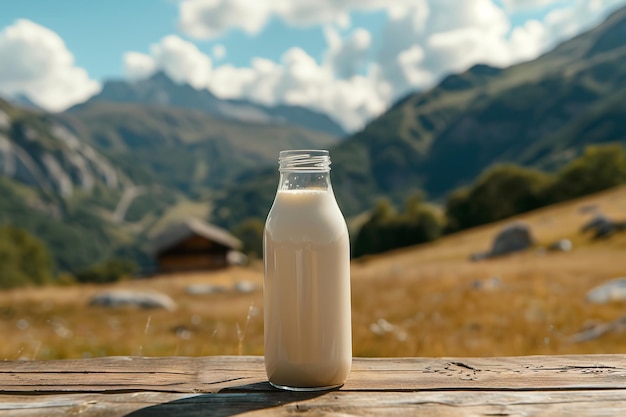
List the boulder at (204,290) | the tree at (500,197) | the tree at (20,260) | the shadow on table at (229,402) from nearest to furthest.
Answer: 1. the shadow on table at (229,402)
2. the boulder at (204,290)
3. the tree at (500,197)
4. the tree at (20,260)

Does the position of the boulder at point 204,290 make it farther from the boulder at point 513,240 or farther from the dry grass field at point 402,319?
the boulder at point 513,240

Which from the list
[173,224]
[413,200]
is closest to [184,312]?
[173,224]

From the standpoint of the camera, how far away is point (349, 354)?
7.79 feet

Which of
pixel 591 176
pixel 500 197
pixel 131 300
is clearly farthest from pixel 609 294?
pixel 591 176

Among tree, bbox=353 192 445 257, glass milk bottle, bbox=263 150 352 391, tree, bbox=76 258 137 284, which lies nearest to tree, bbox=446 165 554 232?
tree, bbox=353 192 445 257

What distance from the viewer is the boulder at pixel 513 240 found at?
32.2 m

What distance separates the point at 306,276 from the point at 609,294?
486 inches

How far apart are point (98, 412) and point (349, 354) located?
0.91 meters

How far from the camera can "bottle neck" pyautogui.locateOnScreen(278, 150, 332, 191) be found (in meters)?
2.28

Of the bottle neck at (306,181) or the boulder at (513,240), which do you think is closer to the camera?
the bottle neck at (306,181)

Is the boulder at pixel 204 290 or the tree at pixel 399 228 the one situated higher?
the tree at pixel 399 228

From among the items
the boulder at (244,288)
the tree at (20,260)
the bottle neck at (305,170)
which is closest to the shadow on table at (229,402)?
the bottle neck at (305,170)

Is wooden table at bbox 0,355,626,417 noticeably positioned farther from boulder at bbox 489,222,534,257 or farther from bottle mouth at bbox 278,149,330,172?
boulder at bbox 489,222,534,257

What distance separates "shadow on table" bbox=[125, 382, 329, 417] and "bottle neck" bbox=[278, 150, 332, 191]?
754mm
